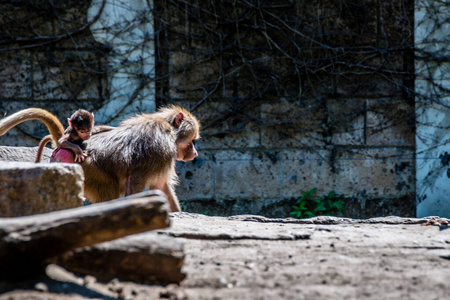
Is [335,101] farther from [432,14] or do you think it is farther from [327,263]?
[327,263]

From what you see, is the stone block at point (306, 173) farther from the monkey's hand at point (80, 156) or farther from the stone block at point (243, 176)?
the monkey's hand at point (80, 156)

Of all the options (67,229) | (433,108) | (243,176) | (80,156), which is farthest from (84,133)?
(433,108)

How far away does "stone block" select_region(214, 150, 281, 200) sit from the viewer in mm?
6422

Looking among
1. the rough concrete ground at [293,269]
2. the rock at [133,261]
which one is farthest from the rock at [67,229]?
the rock at [133,261]

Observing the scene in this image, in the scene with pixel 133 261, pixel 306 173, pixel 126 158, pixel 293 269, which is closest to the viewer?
pixel 133 261

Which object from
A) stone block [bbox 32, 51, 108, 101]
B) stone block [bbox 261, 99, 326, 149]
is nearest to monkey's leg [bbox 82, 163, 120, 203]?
stone block [bbox 32, 51, 108, 101]

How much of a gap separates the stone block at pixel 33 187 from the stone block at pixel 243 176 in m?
3.90

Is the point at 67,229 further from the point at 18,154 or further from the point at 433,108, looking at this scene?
the point at 433,108

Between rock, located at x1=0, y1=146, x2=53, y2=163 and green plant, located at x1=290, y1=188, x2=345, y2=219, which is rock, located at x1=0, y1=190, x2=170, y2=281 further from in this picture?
green plant, located at x1=290, y1=188, x2=345, y2=219

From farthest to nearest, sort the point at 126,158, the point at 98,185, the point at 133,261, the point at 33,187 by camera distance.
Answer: the point at 98,185
the point at 126,158
the point at 33,187
the point at 133,261

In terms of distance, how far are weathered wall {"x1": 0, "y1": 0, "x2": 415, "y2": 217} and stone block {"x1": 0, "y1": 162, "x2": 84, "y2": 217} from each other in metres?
3.87

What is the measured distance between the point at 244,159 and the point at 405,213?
84.6 inches

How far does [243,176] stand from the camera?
643 centimetres

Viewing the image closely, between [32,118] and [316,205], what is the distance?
371 centimetres
